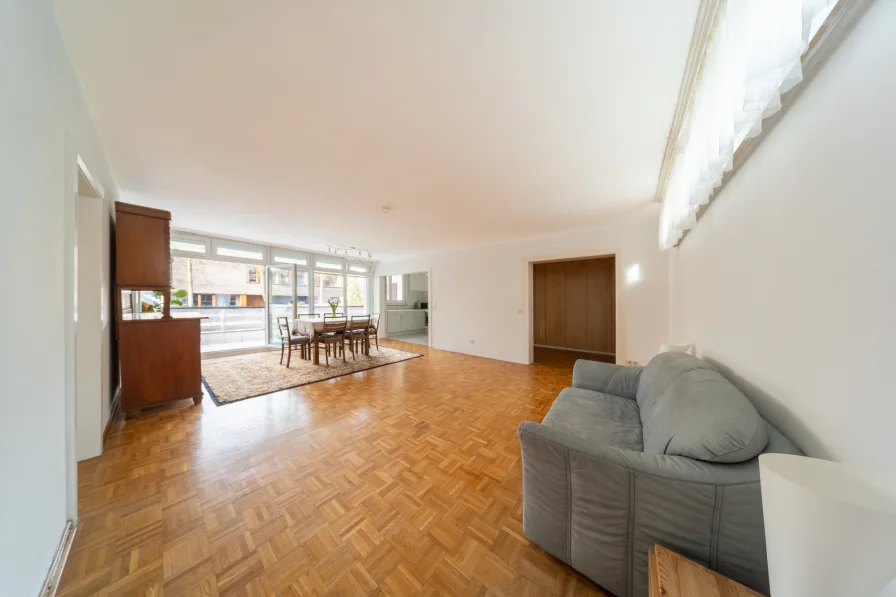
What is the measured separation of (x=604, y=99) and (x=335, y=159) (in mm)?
2058

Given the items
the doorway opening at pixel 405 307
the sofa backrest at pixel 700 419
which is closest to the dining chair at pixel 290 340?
the doorway opening at pixel 405 307

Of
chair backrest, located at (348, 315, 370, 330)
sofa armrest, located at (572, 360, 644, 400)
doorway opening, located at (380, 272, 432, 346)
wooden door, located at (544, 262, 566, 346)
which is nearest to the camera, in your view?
sofa armrest, located at (572, 360, 644, 400)

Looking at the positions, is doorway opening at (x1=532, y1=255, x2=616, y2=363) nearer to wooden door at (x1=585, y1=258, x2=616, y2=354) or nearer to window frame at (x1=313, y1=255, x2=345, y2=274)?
wooden door at (x1=585, y1=258, x2=616, y2=354)

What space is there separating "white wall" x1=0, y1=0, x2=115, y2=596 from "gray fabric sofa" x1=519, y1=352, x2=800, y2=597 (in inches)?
76.1

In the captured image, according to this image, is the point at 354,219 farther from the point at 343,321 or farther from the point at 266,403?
the point at 266,403

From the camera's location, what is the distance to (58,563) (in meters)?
1.21

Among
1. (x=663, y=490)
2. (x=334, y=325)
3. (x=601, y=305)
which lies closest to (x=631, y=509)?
(x=663, y=490)

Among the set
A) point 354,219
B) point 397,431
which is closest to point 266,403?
point 397,431

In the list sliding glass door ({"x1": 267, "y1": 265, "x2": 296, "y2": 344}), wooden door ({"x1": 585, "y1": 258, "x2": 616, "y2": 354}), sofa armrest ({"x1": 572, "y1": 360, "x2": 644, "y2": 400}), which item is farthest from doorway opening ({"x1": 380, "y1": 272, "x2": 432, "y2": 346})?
sofa armrest ({"x1": 572, "y1": 360, "x2": 644, "y2": 400})

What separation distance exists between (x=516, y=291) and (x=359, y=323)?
2980 millimetres

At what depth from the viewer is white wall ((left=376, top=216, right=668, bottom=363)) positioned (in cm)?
395

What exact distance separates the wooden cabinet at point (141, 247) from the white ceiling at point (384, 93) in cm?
44

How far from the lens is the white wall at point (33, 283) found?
36.3 inches

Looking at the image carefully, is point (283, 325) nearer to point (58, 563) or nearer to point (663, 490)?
point (58, 563)
